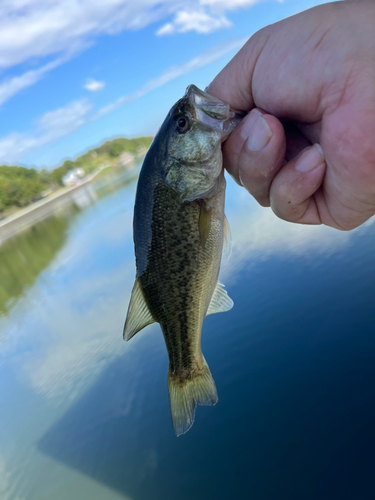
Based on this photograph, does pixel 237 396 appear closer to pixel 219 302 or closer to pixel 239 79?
pixel 219 302

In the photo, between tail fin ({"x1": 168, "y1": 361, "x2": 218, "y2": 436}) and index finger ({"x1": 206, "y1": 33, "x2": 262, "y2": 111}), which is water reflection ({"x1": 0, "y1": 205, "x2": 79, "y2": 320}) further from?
index finger ({"x1": 206, "y1": 33, "x2": 262, "y2": 111})

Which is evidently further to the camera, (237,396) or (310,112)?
(237,396)

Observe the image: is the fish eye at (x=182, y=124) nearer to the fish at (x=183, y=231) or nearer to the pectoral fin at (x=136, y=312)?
the fish at (x=183, y=231)

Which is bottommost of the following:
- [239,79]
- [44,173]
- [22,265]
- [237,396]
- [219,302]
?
[237,396]

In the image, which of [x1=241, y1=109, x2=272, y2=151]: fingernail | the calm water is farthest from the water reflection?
[x1=241, y1=109, x2=272, y2=151]: fingernail

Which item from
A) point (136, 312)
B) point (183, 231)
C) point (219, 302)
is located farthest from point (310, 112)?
point (136, 312)

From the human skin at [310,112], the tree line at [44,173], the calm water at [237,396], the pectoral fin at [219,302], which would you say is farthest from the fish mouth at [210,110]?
the tree line at [44,173]

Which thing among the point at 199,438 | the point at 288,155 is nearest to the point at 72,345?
the point at 199,438
